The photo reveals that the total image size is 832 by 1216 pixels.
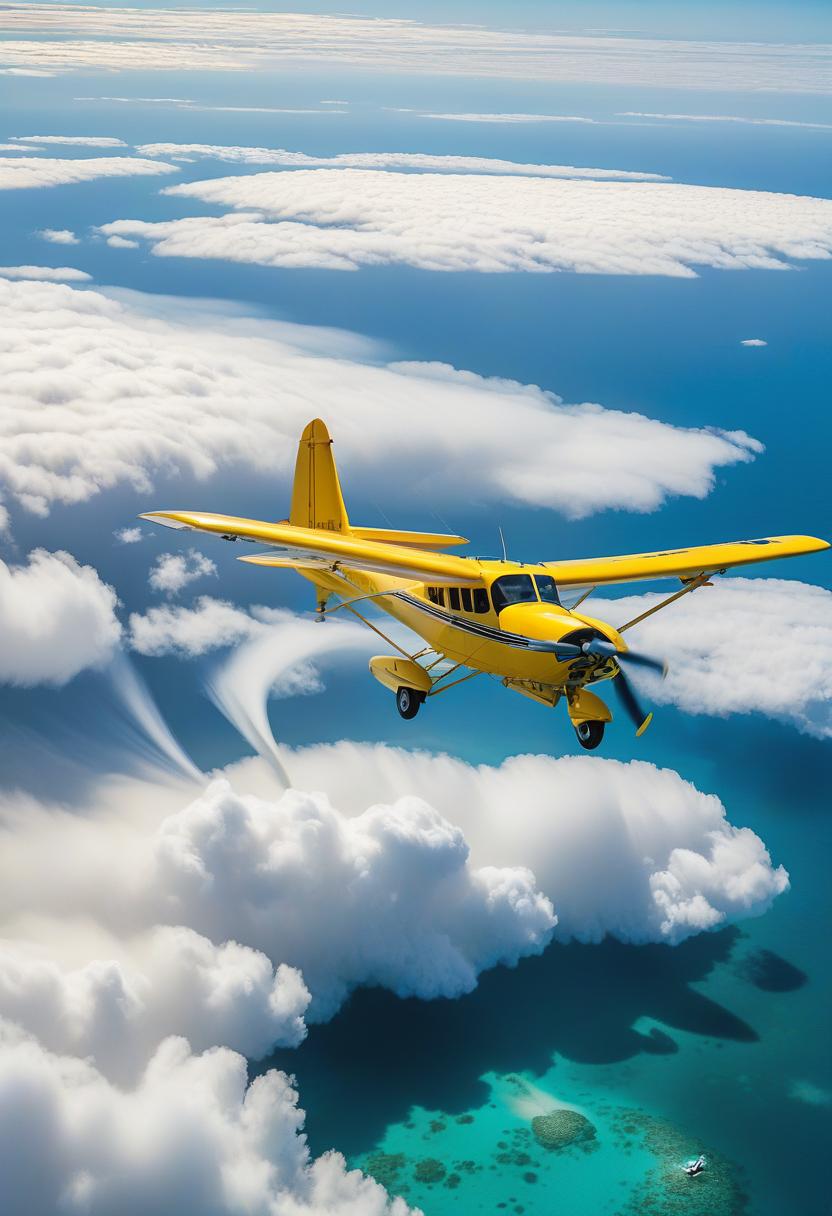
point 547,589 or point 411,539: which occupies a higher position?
point 547,589

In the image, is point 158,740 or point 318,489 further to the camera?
point 158,740

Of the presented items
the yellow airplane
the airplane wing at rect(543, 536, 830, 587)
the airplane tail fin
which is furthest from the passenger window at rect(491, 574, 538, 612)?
the airplane tail fin

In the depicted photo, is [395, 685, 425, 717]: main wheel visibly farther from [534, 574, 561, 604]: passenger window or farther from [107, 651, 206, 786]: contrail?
[107, 651, 206, 786]: contrail

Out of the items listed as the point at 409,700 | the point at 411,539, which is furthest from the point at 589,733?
the point at 411,539

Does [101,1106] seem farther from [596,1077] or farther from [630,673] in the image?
[630,673]

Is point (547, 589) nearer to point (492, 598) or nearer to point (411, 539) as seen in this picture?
point (492, 598)

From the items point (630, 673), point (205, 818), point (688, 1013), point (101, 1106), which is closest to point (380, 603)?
point (630, 673)
